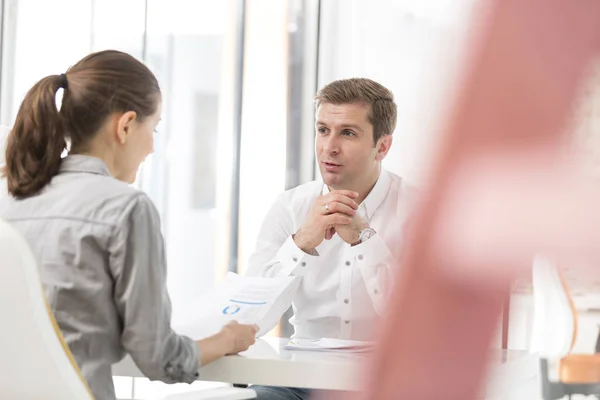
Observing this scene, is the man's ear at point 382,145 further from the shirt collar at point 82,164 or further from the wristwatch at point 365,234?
the shirt collar at point 82,164

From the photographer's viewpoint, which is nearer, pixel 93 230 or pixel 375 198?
pixel 93 230

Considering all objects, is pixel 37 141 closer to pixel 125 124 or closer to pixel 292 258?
pixel 125 124

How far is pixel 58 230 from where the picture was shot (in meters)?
1.27

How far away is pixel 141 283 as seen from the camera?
1.27 metres

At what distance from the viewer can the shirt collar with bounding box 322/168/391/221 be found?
245 centimetres

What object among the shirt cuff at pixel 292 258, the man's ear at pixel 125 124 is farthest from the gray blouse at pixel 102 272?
the shirt cuff at pixel 292 258

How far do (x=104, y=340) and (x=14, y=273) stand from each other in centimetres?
34

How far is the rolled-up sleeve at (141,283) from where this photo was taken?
50.0 inches

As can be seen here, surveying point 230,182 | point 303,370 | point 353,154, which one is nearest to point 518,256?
point 303,370

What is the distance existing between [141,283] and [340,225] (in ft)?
3.12

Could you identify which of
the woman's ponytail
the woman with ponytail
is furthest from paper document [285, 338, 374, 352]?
the woman's ponytail

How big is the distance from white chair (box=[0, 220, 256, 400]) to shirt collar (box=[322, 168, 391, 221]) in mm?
1496

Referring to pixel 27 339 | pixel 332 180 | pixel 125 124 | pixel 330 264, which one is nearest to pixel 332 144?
pixel 332 180

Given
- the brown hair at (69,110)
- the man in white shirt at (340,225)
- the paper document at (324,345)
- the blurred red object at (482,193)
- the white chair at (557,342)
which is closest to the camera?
the blurred red object at (482,193)
